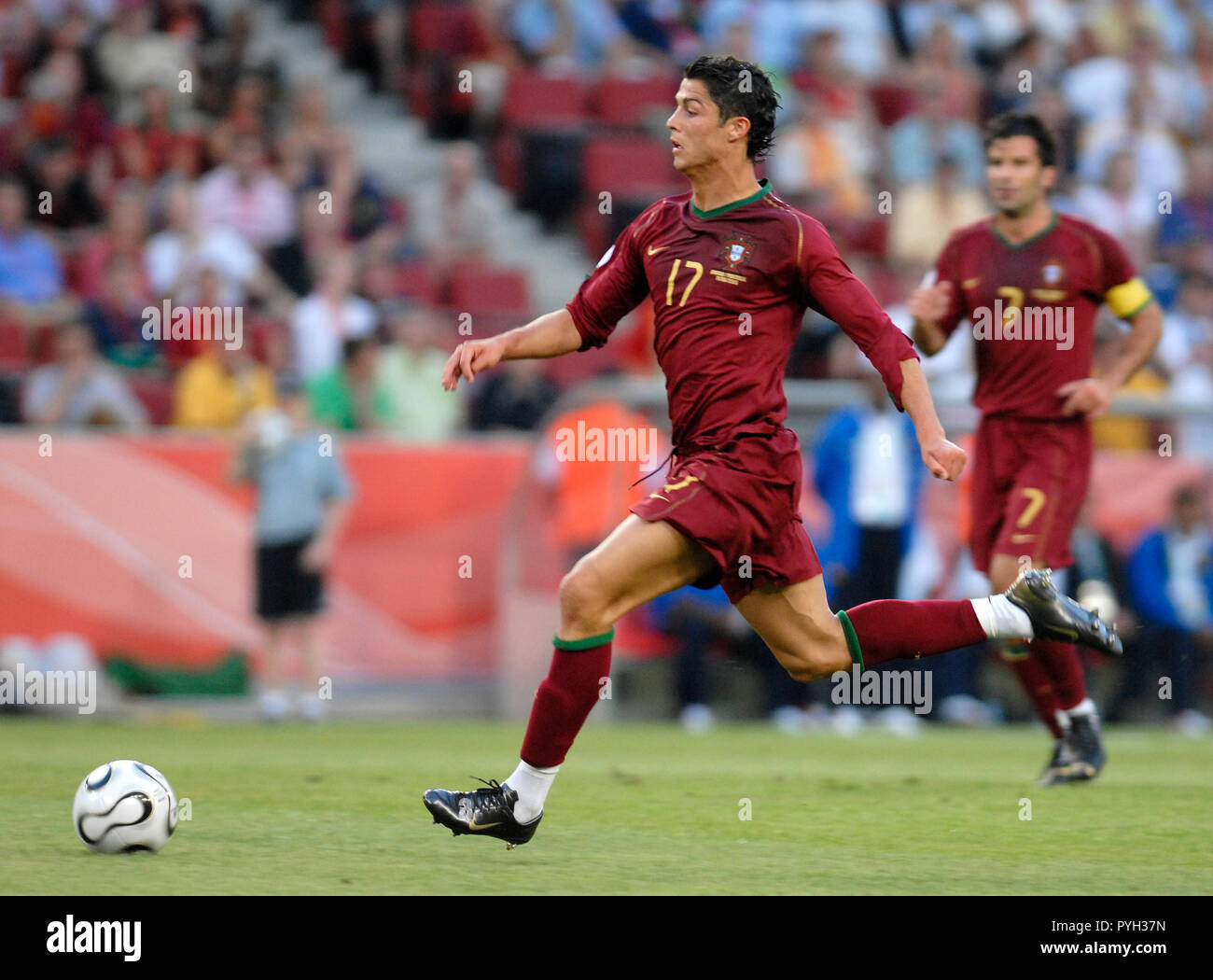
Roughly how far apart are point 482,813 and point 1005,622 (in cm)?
191

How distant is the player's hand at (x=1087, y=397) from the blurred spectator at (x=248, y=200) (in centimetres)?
799

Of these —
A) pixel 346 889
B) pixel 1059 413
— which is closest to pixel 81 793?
pixel 346 889

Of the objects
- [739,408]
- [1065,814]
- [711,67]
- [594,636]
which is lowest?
[1065,814]

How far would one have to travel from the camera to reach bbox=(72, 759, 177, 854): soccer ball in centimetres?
604

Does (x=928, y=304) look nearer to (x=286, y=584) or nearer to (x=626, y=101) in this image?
(x=286, y=584)

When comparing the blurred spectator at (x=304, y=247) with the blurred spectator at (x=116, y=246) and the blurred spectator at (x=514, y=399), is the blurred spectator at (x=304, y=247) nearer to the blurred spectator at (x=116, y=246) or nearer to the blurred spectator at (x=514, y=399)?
the blurred spectator at (x=116, y=246)

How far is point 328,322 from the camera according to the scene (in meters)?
14.1

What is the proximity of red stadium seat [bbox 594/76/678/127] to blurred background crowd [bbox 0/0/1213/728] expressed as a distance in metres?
0.03

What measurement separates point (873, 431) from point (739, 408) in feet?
22.0

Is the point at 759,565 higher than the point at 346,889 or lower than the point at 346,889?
higher

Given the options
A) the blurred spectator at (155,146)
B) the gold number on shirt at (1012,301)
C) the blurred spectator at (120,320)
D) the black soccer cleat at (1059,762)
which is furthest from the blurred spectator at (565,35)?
the black soccer cleat at (1059,762)

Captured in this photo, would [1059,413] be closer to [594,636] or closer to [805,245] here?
[805,245]

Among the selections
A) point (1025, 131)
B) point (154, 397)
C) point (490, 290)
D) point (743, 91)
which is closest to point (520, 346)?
point (743, 91)
